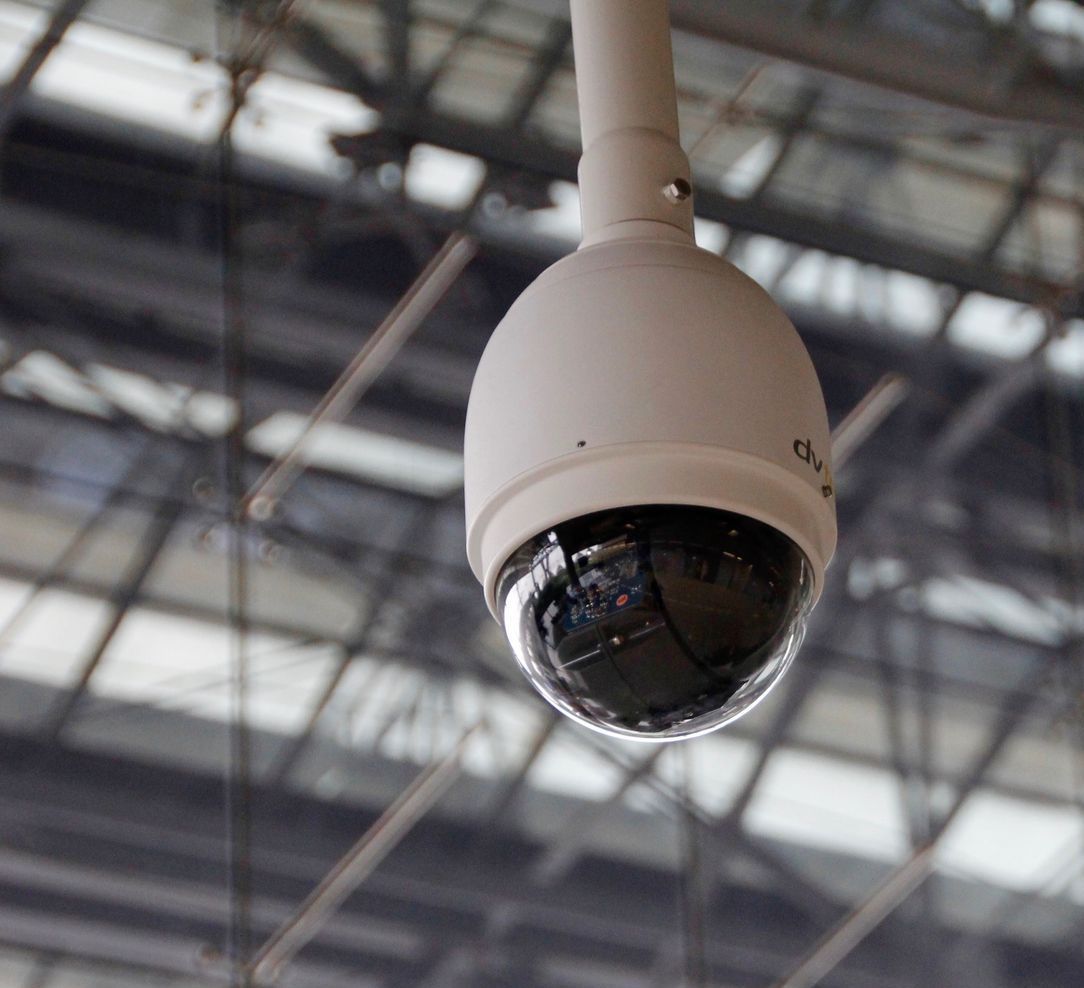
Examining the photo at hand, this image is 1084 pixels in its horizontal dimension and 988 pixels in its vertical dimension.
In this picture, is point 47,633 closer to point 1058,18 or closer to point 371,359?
point 371,359

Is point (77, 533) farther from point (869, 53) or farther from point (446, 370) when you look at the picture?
point (869, 53)

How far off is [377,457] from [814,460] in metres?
3.22

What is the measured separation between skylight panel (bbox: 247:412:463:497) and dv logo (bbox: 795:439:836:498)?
122 inches

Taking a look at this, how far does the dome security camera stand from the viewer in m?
1.08

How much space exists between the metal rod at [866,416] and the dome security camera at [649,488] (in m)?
3.51

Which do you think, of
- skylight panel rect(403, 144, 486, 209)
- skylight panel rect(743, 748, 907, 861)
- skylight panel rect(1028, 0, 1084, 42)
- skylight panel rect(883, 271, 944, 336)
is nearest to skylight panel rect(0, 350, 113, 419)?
skylight panel rect(403, 144, 486, 209)

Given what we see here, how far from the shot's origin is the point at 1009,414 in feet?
16.2

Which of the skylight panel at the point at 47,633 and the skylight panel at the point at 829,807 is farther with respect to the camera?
the skylight panel at the point at 829,807

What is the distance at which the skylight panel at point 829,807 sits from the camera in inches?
174

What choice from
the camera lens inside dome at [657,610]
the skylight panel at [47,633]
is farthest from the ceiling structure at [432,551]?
the camera lens inside dome at [657,610]

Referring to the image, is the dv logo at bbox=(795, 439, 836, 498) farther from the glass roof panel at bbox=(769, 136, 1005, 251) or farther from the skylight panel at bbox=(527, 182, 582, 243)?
the glass roof panel at bbox=(769, 136, 1005, 251)

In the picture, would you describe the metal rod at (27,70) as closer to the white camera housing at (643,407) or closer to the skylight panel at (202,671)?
the skylight panel at (202,671)

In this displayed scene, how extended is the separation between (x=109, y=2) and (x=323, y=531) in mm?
1117

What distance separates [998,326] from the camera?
4922 mm
